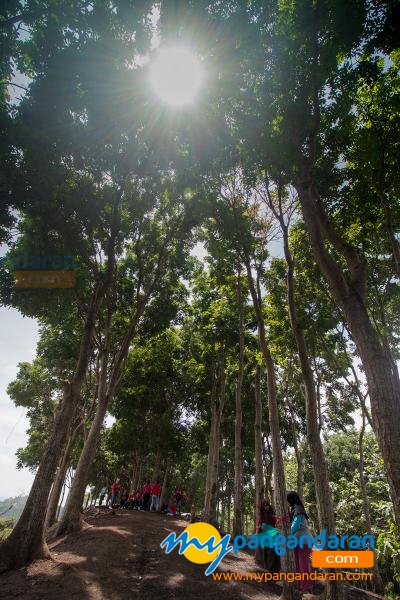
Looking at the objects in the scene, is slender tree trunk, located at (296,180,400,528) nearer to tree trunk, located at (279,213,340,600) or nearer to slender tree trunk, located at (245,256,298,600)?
tree trunk, located at (279,213,340,600)

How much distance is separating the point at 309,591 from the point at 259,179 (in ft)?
37.4

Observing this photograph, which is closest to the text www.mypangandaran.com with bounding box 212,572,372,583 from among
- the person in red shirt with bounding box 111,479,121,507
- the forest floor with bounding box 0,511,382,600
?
the forest floor with bounding box 0,511,382,600

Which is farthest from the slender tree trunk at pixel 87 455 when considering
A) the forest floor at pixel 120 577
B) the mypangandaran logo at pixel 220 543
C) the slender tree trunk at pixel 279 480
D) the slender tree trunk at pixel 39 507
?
the slender tree trunk at pixel 279 480

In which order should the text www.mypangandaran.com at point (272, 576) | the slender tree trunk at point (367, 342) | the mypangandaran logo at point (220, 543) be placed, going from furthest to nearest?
the mypangandaran logo at point (220, 543) → the text www.mypangandaran.com at point (272, 576) → the slender tree trunk at point (367, 342)

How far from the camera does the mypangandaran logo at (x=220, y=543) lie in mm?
6129

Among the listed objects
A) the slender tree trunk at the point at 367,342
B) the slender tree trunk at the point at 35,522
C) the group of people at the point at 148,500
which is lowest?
the group of people at the point at 148,500

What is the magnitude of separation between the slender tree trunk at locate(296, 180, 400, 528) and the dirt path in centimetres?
418

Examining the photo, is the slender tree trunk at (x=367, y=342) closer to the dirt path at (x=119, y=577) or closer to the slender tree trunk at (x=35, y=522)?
the dirt path at (x=119, y=577)

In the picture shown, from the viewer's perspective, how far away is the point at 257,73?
693cm

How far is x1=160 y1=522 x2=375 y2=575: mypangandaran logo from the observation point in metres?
6.13

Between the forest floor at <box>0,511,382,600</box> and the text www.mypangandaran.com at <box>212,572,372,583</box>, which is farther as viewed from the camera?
the forest floor at <box>0,511,382,600</box>

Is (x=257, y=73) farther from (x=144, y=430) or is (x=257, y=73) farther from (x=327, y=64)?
(x=144, y=430)

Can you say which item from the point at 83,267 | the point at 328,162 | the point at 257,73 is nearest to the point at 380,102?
the point at 328,162

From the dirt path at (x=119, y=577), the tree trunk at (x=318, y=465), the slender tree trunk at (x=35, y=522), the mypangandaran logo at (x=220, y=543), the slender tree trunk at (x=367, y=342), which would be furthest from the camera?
the slender tree trunk at (x=35, y=522)
